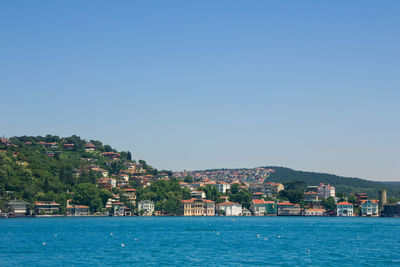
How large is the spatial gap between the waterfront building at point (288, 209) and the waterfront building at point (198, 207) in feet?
71.3

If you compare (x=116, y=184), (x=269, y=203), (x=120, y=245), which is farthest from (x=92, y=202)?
(x=120, y=245)

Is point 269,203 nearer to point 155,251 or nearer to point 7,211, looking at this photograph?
point 7,211

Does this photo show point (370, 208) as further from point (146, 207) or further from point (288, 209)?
point (146, 207)

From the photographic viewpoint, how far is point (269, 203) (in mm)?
182375

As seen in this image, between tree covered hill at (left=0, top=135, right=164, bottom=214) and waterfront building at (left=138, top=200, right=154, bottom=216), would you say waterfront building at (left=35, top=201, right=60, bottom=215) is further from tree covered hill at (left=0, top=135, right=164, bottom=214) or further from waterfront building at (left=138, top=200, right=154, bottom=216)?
waterfront building at (left=138, top=200, right=154, bottom=216)

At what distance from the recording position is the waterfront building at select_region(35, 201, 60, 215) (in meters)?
140

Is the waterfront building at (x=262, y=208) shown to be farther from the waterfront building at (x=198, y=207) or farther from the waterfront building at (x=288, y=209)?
the waterfront building at (x=198, y=207)

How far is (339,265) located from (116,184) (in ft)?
504

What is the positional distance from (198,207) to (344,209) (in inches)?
1842

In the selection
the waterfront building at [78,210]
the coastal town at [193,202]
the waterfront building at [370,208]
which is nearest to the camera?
the waterfront building at [78,210]

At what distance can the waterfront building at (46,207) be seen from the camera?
140m

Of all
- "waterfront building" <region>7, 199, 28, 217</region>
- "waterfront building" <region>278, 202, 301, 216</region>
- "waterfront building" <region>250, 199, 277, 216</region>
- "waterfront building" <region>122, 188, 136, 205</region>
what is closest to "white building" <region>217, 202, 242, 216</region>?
"waterfront building" <region>250, 199, 277, 216</region>

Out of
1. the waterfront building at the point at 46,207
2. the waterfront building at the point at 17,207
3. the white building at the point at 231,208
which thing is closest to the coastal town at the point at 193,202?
the white building at the point at 231,208

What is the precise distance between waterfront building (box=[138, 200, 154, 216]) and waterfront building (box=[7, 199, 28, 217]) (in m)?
37.2
